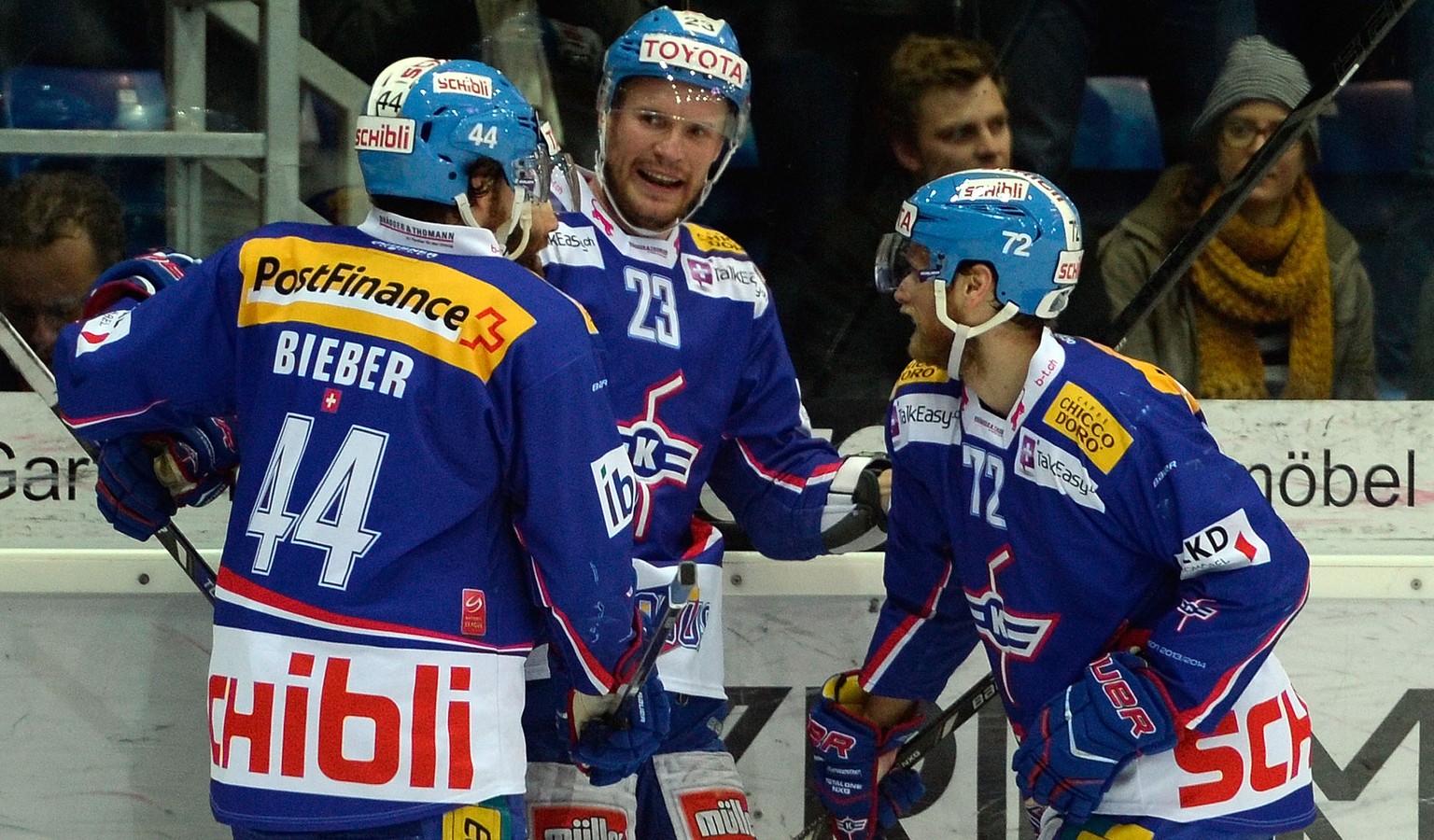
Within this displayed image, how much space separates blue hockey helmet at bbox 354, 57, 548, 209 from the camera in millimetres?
2004

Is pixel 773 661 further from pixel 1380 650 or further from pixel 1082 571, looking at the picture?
pixel 1380 650

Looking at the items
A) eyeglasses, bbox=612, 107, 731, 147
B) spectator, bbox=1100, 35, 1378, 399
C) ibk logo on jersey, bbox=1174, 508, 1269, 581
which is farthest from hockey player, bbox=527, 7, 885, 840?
spectator, bbox=1100, 35, 1378, 399

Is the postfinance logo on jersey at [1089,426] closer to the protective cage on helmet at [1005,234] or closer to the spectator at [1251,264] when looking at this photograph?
the protective cage on helmet at [1005,234]

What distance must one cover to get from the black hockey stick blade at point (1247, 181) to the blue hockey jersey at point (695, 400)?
577 millimetres

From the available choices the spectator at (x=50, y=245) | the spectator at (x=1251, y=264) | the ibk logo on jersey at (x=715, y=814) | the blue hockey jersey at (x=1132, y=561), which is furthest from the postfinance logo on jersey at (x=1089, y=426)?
the spectator at (x=50, y=245)

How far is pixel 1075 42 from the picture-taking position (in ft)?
10.4

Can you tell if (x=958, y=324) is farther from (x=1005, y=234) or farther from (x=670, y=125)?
(x=670, y=125)

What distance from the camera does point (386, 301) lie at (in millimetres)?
1926

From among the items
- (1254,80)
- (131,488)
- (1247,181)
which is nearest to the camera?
(131,488)

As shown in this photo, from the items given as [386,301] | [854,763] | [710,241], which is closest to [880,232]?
[710,241]

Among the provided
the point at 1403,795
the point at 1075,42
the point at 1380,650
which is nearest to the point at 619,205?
the point at 1075,42

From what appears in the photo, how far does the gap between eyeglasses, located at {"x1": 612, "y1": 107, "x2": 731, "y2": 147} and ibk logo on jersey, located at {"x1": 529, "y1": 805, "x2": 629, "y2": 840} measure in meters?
1.01

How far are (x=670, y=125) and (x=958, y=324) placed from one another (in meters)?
0.59

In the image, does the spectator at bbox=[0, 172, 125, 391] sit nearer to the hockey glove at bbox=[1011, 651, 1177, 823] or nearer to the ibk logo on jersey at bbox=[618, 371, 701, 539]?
the ibk logo on jersey at bbox=[618, 371, 701, 539]
